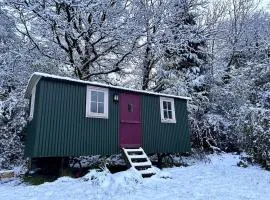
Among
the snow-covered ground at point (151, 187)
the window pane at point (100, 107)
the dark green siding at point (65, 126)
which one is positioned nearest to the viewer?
the snow-covered ground at point (151, 187)

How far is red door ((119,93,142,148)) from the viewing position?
Answer: 10.7 m

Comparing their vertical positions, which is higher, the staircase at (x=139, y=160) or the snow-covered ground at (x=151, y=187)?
the staircase at (x=139, y=160)

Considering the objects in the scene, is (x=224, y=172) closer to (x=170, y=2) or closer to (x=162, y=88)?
(x=162, y=88)

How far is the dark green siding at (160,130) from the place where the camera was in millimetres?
11477

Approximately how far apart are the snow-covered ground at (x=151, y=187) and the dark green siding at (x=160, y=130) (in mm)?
1981

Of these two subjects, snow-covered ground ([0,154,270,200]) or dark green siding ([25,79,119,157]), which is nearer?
snow-covered ground ([0,154,270,200])

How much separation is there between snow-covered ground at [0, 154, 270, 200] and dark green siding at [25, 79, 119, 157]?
3.43 feet

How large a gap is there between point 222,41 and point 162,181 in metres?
15.3

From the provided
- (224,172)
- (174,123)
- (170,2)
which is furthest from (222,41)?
(224,172)

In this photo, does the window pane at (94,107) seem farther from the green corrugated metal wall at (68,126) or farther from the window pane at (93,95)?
the green corrugated metal wall at (68,126)

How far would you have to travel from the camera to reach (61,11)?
544 inches

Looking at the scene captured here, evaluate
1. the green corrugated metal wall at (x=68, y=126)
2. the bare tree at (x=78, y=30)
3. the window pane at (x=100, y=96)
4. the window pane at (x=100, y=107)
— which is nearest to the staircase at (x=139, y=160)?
the green corrugated metal wall at (x=68, y=126)

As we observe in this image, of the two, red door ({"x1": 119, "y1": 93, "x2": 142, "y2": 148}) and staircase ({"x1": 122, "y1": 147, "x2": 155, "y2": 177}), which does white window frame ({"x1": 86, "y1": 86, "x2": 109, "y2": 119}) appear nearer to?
red door ({"x1": 119, "y1": 93, "x2": 142, "y2": 148})

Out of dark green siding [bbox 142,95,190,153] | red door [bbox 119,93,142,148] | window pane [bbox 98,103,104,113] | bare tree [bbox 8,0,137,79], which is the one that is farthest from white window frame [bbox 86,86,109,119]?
bare tree [bbox 8,0,137,79]
